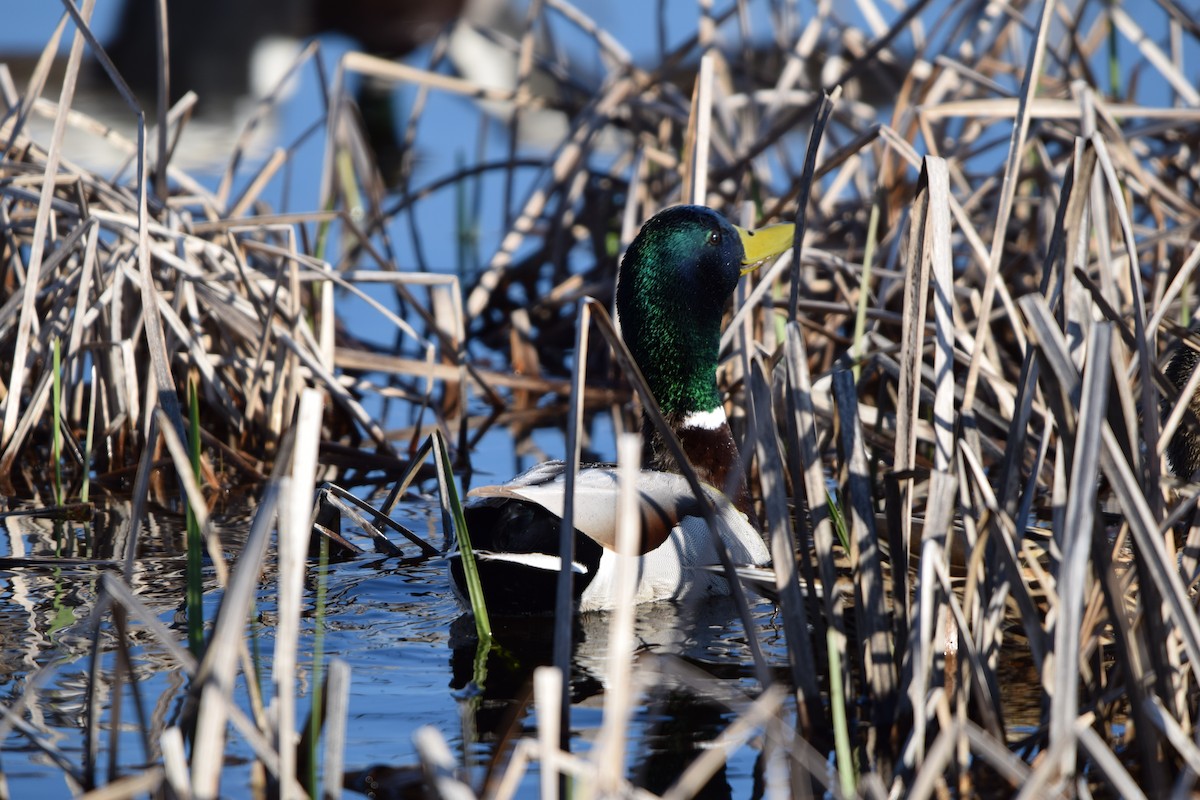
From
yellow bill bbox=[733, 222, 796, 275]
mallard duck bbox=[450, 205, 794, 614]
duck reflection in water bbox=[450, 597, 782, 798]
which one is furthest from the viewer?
yellow bill bbox=[733, 222, 796, 275]

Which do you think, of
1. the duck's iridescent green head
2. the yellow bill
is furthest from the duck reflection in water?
the yellow bill

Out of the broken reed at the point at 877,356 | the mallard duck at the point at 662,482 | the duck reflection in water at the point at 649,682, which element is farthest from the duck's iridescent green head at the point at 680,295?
the duck reflection in water at the point at 649,682

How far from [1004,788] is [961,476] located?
0.56 m

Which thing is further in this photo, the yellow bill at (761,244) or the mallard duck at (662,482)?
the yellow bill at (761,244)

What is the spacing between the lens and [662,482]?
3.83 m

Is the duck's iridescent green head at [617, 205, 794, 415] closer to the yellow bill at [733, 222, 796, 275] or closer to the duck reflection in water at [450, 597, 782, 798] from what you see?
the yellow bill at [733, 222, 796, 275]

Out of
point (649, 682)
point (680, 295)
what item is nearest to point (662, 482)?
point (680, 295)

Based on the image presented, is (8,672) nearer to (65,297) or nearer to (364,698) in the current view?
(364,698)

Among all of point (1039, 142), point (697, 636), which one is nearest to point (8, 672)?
point (697, 636)

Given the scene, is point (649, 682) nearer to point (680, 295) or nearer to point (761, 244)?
point (680, 295)

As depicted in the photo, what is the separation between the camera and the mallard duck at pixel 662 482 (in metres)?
3.44

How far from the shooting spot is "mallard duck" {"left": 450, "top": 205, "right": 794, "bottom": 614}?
3441 millimetres

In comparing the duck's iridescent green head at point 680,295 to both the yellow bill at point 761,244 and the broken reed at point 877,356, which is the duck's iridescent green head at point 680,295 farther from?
the broken reed at point 877,356

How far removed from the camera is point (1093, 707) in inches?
105
